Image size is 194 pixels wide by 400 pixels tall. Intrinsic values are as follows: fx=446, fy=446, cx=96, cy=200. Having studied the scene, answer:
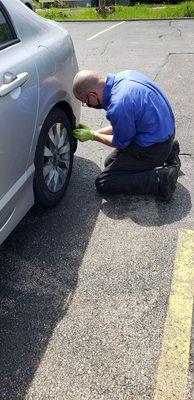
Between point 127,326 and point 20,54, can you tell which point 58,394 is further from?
point 20,54

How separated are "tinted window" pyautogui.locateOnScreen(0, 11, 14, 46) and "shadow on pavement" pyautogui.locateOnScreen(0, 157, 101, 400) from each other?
123 cm

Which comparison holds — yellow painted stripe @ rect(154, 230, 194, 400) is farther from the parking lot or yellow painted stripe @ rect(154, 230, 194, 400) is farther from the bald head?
the bald head

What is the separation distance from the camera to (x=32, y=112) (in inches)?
103

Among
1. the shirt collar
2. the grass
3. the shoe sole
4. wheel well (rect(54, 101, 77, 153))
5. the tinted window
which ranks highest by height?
the tinted window

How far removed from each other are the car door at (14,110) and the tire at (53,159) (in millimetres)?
174

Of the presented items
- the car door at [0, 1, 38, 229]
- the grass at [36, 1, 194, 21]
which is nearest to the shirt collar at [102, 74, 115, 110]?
the car door at [0, 1, 38, 229]

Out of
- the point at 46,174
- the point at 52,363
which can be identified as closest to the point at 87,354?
the point at 52,363

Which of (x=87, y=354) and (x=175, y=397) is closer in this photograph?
(x=175, y=397)

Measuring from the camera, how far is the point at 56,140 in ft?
10.2

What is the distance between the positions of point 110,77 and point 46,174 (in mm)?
810

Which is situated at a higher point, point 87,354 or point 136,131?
point 136,131

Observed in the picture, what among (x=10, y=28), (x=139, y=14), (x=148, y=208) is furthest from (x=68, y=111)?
(x=139, y=14)

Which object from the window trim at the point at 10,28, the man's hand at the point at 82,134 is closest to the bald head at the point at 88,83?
the man's hand at the point at 82,134

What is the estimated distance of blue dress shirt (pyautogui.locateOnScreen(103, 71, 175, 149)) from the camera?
301cm
